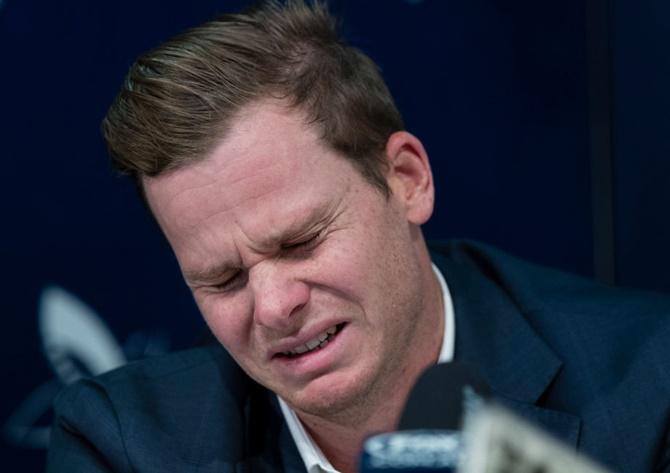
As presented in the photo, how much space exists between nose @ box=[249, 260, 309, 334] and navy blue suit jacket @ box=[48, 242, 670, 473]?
0.31 meters

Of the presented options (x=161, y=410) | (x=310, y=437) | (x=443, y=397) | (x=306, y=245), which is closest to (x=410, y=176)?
(x=306, y=245)

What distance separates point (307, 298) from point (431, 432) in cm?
62

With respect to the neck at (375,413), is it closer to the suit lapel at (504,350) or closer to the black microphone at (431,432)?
the suit lapel at (504,350)

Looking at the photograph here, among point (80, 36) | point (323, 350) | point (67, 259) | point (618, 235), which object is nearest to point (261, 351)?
point (323, 350)

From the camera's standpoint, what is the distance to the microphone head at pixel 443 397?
64 centimetres

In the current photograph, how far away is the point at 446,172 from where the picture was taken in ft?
6.34

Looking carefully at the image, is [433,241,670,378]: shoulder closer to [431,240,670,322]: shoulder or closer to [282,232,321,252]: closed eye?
[431,240,670,322]: shoulder

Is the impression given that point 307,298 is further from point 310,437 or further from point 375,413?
point 310,437

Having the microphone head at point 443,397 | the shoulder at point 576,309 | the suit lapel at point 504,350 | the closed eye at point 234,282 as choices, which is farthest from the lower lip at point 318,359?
the microphone head at point 443,397

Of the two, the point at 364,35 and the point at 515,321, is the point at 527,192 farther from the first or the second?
the point at 515,321

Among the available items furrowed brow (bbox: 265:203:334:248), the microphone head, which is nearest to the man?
furrowed brow (bbox: 265:203:334:248)

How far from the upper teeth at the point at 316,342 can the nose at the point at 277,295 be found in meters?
→ 0.03

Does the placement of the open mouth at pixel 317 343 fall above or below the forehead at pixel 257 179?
below

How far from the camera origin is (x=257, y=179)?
125 cm
